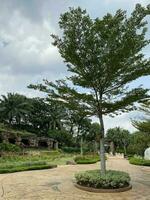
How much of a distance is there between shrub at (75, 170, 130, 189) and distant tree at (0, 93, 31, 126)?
49.2m

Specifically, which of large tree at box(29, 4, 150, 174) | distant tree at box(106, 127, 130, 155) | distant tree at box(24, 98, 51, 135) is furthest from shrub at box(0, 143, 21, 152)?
distant tree at box(106, 127, 130, 155)

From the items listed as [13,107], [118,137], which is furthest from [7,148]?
[118,137]

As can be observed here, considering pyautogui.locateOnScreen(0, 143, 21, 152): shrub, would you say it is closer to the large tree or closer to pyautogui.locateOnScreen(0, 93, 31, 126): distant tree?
pyautogui.locateOnScreen(0, 93, 31, 126): distant tree

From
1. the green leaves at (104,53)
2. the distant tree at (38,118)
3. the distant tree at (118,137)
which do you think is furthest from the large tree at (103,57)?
the distant tree at (118,137)

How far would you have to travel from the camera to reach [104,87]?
14.7 metres

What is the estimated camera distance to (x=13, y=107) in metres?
62.7

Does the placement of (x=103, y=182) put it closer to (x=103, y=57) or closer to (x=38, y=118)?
(x=103, y=57)

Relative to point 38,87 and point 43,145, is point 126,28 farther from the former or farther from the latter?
point 43,145

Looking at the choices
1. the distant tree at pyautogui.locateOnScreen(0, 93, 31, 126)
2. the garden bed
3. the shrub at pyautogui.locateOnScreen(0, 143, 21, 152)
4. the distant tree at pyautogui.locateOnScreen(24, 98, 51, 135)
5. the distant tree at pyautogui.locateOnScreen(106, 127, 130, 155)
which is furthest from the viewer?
the distant tree at pyautogui.locateOnScreen(106, 127, 130, 155)

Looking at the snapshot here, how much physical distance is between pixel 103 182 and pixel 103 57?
478 cm

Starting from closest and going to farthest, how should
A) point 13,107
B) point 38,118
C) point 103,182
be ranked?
1. point 103,182
2. point 13,107
3. point 38,118

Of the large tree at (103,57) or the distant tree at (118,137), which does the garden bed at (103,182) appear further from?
the distant tree at (118,137)

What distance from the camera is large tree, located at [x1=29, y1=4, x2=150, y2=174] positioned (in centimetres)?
1373

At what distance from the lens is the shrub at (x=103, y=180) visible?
13.2 metres
